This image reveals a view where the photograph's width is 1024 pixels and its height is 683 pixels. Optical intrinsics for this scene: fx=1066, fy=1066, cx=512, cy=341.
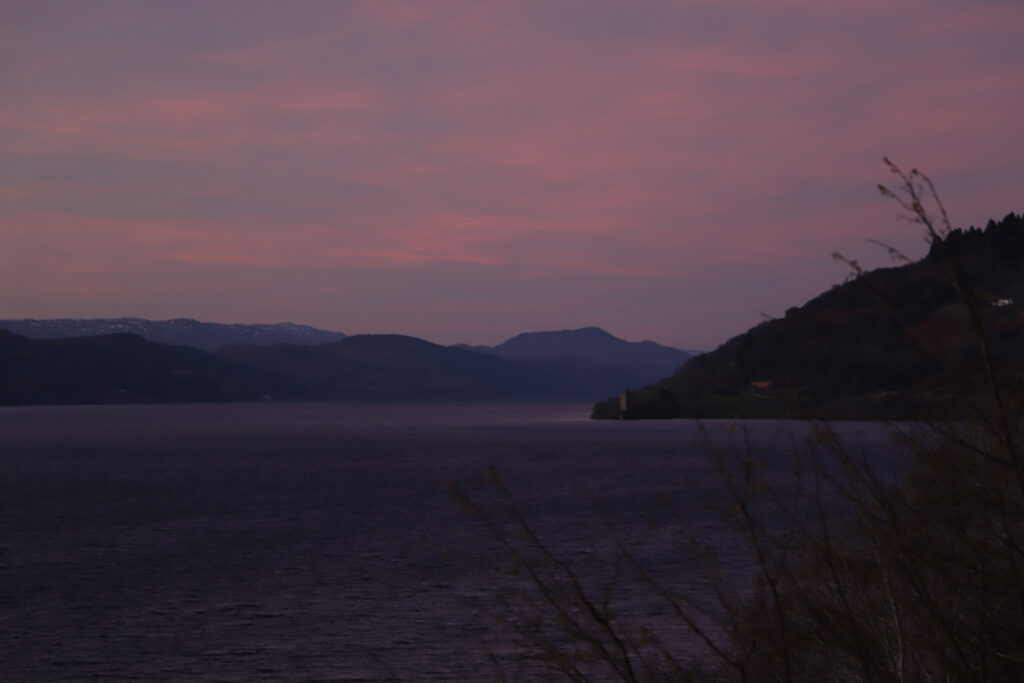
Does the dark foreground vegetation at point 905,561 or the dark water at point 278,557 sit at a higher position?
the dark foreground vegetation at point 905,561

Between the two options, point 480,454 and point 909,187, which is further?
point 480,454

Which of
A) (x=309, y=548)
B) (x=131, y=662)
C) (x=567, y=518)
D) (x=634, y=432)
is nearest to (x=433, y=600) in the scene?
(x=131, y=662)

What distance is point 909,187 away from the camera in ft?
12.4

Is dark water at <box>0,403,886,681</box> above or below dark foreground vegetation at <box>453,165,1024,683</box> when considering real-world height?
below

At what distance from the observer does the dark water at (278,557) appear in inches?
728

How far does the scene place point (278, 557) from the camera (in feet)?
105

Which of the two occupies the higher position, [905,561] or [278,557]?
[905,561]

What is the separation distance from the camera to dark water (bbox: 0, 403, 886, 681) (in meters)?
18.5

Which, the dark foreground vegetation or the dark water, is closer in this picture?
the dark foreground vegetation

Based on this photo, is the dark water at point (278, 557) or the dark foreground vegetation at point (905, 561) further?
the dark water at point (278, 557)

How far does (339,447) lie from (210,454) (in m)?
14.0

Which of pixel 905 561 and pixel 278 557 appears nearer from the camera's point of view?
pixel 905 561

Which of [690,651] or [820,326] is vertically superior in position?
[820,326]

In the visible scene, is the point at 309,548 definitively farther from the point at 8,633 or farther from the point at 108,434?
the point at 108,434
